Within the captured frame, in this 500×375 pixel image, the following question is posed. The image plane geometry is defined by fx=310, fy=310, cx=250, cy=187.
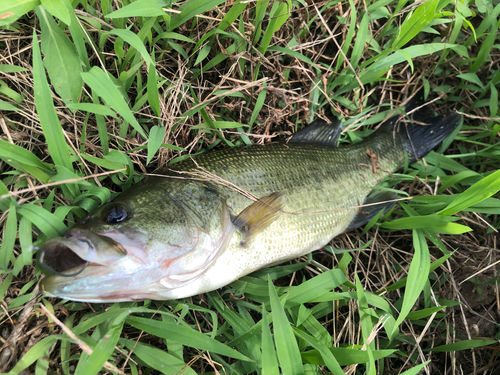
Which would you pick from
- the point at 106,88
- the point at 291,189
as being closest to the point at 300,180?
the point at 291,189

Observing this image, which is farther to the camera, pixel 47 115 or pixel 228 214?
pixel 228 214

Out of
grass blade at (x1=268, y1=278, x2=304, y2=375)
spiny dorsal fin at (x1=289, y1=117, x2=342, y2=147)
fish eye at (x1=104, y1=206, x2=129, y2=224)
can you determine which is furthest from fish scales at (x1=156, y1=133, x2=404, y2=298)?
fish eye at (x1=104, y1=206, x2=129, y2=224)

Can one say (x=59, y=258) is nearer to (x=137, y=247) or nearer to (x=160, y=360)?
(x=137, y=247)

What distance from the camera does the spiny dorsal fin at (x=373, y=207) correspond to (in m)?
2.65

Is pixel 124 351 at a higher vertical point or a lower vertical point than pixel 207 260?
lower

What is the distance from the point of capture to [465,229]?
7.28 feet

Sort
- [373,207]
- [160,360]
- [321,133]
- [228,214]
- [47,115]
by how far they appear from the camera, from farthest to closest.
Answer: [321,133]
[373,207]
[228,214]
[160,360]
[47,115]

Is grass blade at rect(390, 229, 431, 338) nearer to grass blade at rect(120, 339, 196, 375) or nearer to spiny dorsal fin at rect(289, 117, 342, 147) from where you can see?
spiny dorsal fin at rect(289, 117, 342, 147)

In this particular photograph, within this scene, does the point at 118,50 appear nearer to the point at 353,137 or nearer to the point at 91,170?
the point at 91,170

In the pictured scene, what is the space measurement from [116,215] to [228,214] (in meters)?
0.68

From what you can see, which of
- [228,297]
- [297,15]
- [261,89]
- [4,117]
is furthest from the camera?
[297,15]

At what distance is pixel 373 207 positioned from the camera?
270 cm

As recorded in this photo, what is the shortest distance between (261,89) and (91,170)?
1441 mm

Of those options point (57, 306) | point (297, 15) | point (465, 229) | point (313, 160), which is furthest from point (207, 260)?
point (297, 15)
